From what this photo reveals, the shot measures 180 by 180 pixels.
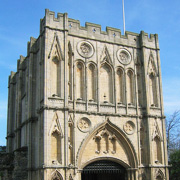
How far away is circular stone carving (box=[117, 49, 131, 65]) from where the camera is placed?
24.7m

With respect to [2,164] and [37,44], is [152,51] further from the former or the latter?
[2,164]

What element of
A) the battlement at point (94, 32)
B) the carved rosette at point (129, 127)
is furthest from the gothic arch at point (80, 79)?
the carved rosette at point (129, 127)

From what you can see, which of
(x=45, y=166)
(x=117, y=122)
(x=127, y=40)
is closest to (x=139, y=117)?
(x=117, y=122)

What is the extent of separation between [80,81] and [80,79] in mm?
148

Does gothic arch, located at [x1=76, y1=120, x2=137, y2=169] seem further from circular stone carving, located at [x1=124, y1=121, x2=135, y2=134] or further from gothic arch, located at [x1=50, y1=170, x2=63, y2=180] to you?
gothic arch, located at [x1=50, y1=170, x2=63, y2=180]

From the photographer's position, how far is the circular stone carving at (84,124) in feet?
71.8

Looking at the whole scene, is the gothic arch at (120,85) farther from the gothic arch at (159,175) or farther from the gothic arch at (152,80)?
the gothic arch at (159,175)

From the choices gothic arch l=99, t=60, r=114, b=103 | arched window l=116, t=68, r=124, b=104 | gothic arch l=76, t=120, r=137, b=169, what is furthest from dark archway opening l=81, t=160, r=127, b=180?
arched window l=116, t=68, r=124, b=104

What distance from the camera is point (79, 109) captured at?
72.5 feet

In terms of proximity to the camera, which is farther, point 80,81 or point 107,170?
point 80,81

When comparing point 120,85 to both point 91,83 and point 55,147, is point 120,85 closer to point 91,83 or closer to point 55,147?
point 91,83

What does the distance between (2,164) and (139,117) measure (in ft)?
32.9

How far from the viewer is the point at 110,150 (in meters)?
22.8

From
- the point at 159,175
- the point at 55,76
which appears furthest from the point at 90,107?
the point at 159,175
